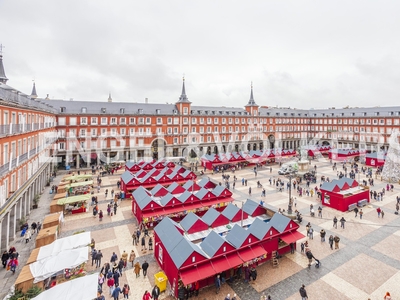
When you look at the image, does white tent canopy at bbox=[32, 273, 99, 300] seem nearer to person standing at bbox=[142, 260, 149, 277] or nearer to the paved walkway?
the paved walkway

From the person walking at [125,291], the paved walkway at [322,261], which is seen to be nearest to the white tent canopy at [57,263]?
the paved walkway at [322,261]

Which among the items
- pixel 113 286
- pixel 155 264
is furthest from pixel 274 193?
pixel 113 286

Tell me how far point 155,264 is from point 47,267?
273 inches

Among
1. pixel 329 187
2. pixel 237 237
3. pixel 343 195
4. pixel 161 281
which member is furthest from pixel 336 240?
pixel 161 281

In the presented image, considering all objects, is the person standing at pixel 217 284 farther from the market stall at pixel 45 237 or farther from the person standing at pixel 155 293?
the market stall at pixel 45 237

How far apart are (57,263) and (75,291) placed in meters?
3.59

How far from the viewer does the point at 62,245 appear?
1623 centimetres

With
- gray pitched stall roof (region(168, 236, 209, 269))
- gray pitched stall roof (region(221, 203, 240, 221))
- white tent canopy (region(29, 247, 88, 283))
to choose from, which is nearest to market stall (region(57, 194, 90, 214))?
white tent canopy (region(29, 247, 88, 283))

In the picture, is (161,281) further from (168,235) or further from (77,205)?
(77,205)

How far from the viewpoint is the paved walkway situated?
14086 mm

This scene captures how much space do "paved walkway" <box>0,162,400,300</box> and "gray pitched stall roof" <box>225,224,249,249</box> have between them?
8.03ft

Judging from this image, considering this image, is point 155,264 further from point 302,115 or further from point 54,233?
point 302,115

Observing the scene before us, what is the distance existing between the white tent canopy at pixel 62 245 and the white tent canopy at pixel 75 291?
4.39 meters

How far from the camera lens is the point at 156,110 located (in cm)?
5825
